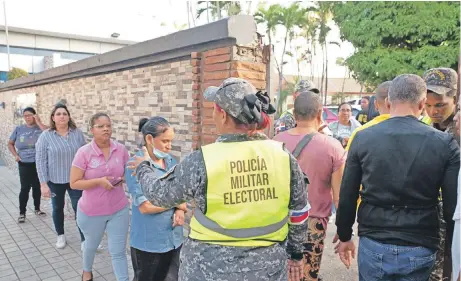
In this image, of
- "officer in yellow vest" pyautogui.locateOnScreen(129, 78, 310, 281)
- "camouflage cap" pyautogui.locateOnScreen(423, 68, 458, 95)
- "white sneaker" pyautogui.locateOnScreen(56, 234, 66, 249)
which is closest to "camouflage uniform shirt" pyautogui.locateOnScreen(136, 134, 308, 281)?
"officer in yellow vest" pyautogui.locateOnScreen(129, 78, 310, 281)

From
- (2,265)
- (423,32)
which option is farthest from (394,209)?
(423,32)

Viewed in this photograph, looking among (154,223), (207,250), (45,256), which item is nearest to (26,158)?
(45,256)

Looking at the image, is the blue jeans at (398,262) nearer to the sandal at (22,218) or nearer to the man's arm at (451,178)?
the man's arm at (451,178)

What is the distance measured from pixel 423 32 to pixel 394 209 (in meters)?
16.8

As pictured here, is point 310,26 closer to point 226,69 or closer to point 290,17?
point 290,17

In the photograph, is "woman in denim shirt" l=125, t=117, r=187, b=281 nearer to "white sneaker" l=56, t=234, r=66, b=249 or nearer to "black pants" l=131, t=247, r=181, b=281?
"black pants" l=131, t=247, r=181, b=281

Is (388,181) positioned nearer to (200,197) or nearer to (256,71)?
(200,197)

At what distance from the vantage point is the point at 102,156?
3254mm

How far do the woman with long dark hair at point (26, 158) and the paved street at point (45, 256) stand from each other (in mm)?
280

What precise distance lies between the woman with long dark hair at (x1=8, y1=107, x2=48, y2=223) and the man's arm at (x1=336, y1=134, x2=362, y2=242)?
513cm

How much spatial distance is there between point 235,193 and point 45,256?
3.65 metres

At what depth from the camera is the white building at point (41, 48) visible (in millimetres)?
27792

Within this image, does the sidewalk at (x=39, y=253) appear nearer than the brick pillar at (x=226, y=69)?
No

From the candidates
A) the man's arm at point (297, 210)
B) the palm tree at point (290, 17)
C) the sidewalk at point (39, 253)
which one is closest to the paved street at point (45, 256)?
the sidewalk at point (39, 253)
